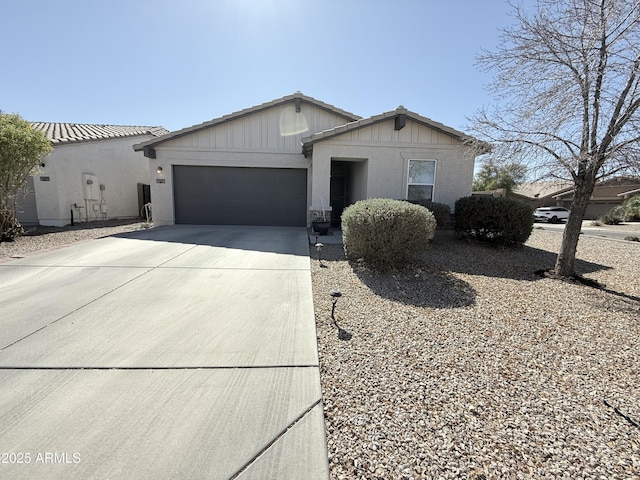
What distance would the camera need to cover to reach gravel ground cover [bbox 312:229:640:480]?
74.6 inches

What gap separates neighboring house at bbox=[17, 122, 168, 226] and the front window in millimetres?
12617

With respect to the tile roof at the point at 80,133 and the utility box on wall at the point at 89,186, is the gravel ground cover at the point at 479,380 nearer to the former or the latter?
the tile roof at the point at 80,133

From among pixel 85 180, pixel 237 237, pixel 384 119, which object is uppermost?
pixel 384 119

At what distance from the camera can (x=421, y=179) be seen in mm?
9820

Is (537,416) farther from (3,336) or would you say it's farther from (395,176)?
(395,176)

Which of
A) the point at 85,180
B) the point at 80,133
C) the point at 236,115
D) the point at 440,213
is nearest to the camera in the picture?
the point at 440,213

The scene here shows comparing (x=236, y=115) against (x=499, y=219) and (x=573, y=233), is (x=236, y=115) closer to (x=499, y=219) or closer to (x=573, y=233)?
(x=499, y=219)

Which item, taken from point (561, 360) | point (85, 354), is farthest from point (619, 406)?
point (85, 354)

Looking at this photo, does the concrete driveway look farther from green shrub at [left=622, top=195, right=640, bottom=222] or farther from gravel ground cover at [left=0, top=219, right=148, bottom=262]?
green shrub at [left=622, top=195, right=640, bottom=222]

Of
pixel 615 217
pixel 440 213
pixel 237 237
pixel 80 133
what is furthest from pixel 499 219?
pixel 615 217

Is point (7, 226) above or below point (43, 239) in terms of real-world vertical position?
above

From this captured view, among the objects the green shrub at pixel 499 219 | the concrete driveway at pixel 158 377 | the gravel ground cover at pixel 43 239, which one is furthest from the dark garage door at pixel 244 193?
the concrete driveway at pixel 158 377

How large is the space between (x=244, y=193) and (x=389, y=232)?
8.08 m

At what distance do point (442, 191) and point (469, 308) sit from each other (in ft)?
20.7
